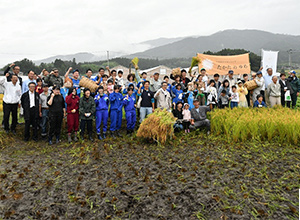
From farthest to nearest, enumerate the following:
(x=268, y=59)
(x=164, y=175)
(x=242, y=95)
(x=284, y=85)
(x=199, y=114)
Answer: (x=268, y=59) → (x=284, y=85) → (x=242, y=95) → (x=199, y=114) → (x=164, y=175)

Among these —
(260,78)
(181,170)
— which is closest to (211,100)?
(260,78)

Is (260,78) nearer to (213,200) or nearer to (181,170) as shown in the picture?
(181,170)

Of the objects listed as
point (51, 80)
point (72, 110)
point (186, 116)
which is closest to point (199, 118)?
point (186, 116)

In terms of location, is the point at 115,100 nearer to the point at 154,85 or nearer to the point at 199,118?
the point at 154,85

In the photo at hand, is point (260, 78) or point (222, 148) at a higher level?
point (260, 78)

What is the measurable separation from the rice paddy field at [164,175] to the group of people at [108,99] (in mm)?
625

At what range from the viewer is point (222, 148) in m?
5.53

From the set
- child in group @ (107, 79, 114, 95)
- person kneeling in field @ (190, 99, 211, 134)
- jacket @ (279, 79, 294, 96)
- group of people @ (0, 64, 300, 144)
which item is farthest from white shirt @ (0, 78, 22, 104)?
jacket @ (279, 79, 294, 96)

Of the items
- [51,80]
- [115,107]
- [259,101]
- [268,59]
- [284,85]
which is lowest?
[259,101]

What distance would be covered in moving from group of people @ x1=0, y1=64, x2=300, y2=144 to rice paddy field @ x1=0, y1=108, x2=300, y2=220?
625 mm

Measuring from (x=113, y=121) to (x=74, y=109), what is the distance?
129cm

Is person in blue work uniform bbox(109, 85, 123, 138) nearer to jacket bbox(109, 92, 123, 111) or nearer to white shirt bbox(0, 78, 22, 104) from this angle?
jacket bbox(109, 92, 123, 111)

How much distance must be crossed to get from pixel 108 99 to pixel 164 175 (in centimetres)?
361

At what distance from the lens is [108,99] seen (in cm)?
698
